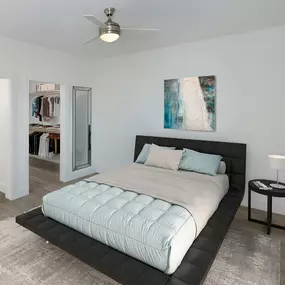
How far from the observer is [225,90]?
357 centimetres

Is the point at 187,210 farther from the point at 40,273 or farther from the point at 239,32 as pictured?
the point at 239,32

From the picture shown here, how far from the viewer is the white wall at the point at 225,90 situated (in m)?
3.21

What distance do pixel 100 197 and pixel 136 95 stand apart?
265 centimetres

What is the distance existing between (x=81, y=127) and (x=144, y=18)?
9.83 feet

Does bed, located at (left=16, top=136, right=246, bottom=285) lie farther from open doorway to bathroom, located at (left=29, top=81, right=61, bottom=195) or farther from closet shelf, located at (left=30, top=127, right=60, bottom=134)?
closet shelf, located at (left=30, top=127, right=60, bottom=134)

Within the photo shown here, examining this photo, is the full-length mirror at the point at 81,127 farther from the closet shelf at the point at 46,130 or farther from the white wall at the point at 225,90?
the closet shelf at the point at 46,130

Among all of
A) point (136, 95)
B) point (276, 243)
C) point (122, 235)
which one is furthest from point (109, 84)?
point (276, 243)

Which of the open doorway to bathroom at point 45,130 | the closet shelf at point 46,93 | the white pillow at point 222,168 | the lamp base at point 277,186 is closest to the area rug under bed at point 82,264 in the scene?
the lamp base at point 277,186

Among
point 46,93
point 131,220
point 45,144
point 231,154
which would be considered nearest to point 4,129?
point 45,144

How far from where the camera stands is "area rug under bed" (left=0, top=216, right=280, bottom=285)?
1.98m

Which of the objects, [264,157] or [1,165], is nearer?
[264,157]

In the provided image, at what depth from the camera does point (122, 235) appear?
186 centimetres

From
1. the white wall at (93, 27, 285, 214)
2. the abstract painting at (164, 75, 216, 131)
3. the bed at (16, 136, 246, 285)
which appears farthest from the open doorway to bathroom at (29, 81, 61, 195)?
the bed at (16, 136, 246, 285)

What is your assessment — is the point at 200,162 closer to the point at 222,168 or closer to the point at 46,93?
the point at 222,168
